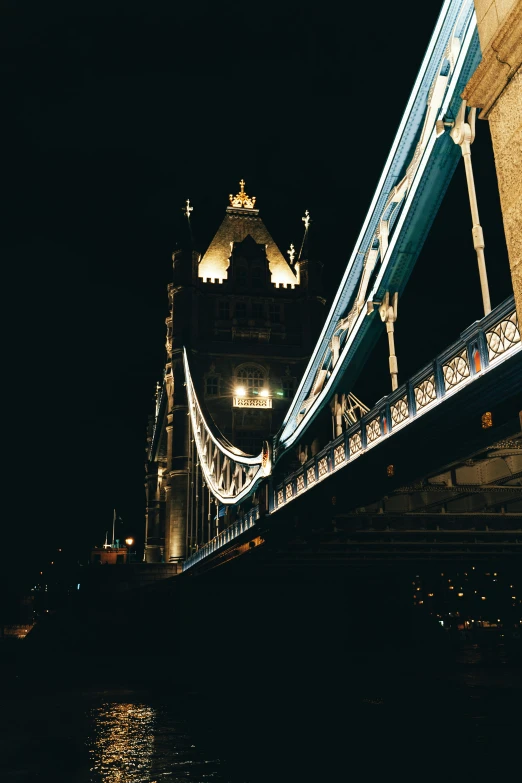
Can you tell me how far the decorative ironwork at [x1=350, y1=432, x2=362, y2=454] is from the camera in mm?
16766

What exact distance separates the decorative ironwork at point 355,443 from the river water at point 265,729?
5.92 metres

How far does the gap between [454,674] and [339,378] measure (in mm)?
16975

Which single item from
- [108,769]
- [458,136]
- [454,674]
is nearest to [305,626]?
[454,674]

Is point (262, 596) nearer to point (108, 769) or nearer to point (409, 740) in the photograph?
point (409, 740)

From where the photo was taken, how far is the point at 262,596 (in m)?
47.6

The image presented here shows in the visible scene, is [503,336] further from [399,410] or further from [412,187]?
[412,187]

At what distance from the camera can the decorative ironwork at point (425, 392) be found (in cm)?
1288

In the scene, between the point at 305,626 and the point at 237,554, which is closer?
the point at 237,554

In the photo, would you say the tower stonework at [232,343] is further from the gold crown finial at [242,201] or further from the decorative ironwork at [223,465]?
the decorative ironwork at [223,465]

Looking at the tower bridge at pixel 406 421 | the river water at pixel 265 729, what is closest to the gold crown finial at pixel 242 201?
the tower bridge at pixel 406 421

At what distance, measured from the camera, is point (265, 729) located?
17828 millimetres

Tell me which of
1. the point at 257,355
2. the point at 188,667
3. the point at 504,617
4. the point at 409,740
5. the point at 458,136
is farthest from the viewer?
the point at 504,617

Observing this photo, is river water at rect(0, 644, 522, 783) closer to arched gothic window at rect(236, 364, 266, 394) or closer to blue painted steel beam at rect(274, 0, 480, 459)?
blue painted steel beam at rect(274, 0, 480, 459)

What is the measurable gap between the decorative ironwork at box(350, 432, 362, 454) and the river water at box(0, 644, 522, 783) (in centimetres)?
592
